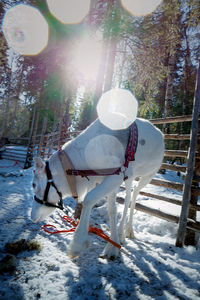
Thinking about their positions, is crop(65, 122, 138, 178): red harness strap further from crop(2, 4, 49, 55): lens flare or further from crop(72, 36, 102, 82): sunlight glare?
crop(2, 4, 49, 55): lens flare

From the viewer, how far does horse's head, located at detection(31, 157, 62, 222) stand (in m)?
2.11

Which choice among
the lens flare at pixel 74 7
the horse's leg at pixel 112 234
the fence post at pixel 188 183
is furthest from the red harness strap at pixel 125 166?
the lens flare at pixel 74 7

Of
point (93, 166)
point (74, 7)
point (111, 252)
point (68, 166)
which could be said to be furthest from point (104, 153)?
point (74, 7)

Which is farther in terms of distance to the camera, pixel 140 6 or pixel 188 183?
pixel 140 6

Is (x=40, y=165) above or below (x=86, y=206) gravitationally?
above

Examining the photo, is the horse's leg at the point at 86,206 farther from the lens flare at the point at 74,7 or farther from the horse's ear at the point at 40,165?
the lens flare at the point at 74,7

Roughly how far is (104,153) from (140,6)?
5298 mm

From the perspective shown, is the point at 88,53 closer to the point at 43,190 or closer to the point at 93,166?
the point at 93,166

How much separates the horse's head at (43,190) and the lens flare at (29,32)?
7590 mm

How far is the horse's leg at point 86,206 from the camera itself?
183 centimetres

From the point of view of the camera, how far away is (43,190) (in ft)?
6.97

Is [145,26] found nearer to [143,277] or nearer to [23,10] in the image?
[23,10]

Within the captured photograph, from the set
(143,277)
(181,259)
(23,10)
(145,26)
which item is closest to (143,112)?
(145,26)

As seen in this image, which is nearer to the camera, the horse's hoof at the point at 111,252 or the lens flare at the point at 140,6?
the horse's hoof at the point at 111,252
